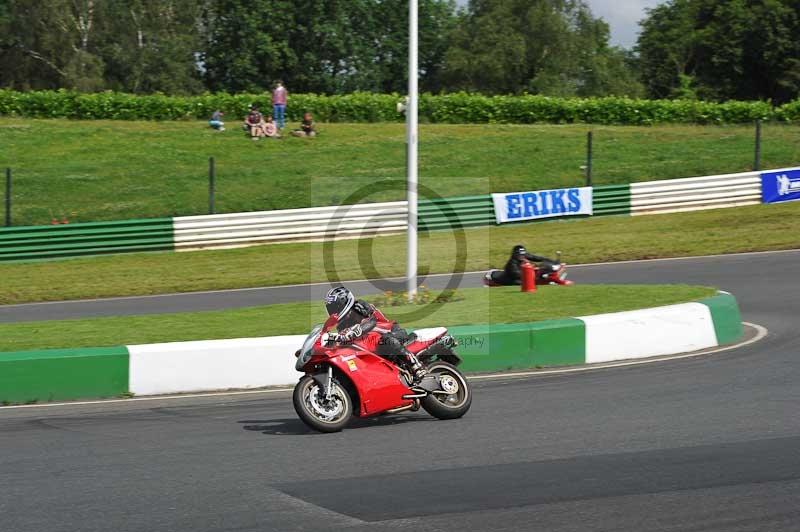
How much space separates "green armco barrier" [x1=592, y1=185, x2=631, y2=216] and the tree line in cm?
3112

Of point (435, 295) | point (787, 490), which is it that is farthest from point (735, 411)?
point (435, 295)

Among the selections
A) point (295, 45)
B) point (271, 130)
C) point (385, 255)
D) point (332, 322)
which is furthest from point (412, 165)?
point (295, 45)

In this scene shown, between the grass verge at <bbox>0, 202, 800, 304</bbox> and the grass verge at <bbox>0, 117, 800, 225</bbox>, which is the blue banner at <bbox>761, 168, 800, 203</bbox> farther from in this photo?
the grass verge at <bbox>0, 117, 800, 225</bbox>

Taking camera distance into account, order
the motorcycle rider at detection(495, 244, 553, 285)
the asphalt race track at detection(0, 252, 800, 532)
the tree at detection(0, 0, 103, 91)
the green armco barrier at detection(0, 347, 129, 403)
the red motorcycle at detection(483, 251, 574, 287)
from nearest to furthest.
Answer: the asphalt race track at detection(0, 252, 800, 532) < the green armco barrier at detection(0, 347, 129, 403) < the motorcycle rider at detection(495, 244, 553, 285) < the red motorcycle at detection(483, 251, 574, 287) < the tree at detection(0, 0, 103, 91)

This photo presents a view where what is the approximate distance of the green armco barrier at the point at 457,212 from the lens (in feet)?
89.0

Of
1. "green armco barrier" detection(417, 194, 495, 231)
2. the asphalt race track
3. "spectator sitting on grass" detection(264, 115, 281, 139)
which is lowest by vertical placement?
the asphalt race track

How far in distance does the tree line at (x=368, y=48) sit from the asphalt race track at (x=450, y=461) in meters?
49.4

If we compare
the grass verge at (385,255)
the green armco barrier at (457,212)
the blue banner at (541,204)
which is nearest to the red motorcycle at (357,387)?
the grass verge at (385,255)

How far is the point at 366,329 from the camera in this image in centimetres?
907

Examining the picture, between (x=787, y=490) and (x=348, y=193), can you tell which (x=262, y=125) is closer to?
(x=348, y=193)

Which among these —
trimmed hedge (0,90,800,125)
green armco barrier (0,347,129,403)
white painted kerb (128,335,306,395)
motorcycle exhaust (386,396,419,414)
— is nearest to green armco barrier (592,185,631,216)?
trimmed hedge (0,90,800,125)

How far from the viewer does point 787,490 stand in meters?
6.71

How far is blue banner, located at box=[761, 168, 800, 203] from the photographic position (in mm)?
28953

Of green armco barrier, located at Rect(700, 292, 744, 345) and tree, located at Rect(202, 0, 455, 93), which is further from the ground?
tree, located at Rect(202, 0, 455, 93)
